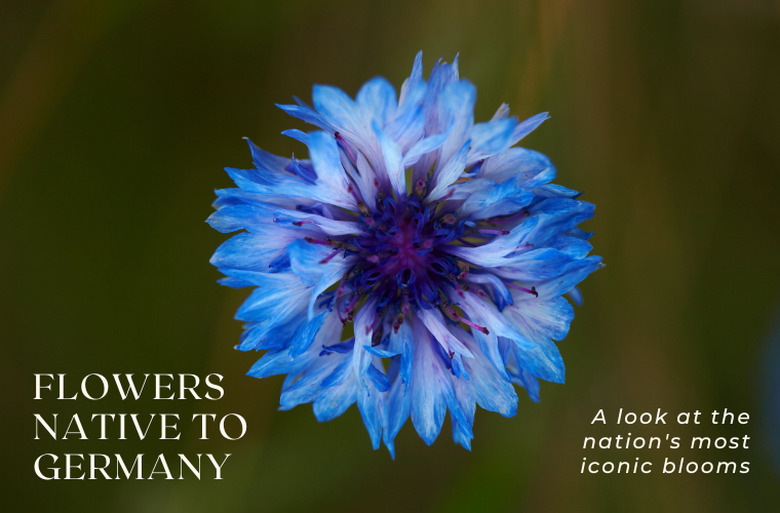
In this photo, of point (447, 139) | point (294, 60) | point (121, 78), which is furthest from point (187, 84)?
point (447, 139)

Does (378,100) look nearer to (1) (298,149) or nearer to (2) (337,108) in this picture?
(2) (337,108)

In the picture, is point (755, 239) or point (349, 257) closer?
point (349, 257)

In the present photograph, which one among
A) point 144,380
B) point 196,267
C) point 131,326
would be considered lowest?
point 144,380

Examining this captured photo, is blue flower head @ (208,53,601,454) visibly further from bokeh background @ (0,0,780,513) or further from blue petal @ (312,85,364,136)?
bokeh background @ (0,0,780,513)

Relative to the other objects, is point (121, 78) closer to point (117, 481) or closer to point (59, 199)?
point (59, 199)

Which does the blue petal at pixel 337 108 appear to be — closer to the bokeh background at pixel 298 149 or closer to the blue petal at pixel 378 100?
the blue petal at pixel 378 100
